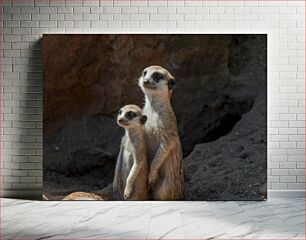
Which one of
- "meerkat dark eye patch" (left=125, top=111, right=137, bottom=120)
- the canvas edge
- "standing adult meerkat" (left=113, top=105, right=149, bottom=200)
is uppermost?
"meerkat dark eye patch" (left=125, top=111, right=137, bottom=120)

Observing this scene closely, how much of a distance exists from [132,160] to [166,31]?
1.29 metres

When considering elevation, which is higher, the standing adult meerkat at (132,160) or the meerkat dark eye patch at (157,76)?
the meerkat dark eye patch at (157,76)

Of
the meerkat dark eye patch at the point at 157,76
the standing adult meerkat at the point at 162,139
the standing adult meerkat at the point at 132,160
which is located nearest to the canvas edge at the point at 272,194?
the standing adult meerkat at the point at 132,160

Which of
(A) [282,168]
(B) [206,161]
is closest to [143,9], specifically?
(B) [206,161]

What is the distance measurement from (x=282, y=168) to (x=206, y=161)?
30.7 inches

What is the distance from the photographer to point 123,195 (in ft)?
16.0

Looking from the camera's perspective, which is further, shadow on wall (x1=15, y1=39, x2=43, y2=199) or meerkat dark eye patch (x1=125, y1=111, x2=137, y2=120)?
shadow on wall (x1=15, y1=39, x2=43, y2=199)

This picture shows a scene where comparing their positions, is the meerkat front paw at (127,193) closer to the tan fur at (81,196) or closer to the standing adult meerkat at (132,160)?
the standing adult meerkat at (132,160)

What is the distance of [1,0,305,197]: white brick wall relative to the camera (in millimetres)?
5051

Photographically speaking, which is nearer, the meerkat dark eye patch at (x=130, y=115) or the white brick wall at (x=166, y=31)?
the meerkat dark eye patch at (x=130, y=115)

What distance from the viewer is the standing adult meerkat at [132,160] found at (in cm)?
483

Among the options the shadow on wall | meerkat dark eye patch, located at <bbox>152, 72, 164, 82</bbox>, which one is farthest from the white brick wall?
meerkat dark eye patch, located at <bbox>152, 72, 164, 82</bbox>

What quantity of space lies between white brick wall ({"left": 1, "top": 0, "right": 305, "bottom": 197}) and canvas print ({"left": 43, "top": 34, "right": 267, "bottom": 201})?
15 centimetres

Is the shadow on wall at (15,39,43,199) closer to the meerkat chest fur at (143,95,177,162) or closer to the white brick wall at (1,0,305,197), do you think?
the white brick wall at (1,0,305,197)
